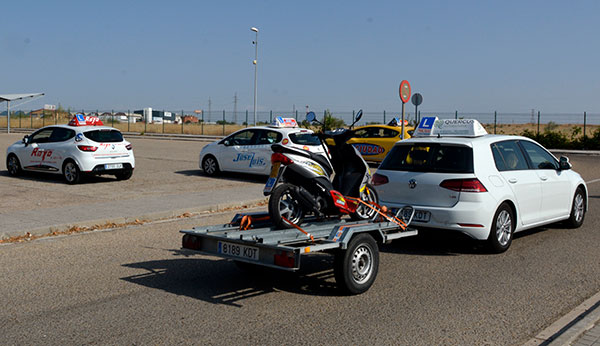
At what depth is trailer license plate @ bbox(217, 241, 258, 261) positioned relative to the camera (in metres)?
5.77

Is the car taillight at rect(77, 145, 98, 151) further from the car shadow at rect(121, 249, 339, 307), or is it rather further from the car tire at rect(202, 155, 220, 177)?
the car shadow at rect(121, 249, 339, 307)

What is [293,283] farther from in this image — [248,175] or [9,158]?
[9,158]

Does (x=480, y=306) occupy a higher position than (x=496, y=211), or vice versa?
(x=496, y=211)

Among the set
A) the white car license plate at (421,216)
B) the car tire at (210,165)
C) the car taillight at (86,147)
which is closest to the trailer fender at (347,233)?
the white car license plate at (421,216)

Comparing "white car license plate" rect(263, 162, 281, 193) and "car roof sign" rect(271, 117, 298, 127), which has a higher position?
"car roof sign" rect(271, 117, 298, 127)

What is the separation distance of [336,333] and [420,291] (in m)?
1.60

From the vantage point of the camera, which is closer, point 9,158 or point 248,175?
point 9,158

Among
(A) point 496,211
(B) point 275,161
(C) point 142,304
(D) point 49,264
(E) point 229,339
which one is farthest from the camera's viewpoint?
(A) point 496,211

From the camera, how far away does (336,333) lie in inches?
196

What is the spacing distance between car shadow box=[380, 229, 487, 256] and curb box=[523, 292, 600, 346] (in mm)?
2260

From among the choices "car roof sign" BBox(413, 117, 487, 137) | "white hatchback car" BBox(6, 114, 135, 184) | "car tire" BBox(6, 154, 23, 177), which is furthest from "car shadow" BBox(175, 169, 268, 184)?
"car roof sign" BBox(413, 117, 487, 137)

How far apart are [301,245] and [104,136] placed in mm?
11120

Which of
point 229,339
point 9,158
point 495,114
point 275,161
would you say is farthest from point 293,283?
point 495,114

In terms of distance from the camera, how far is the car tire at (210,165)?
17688mm
